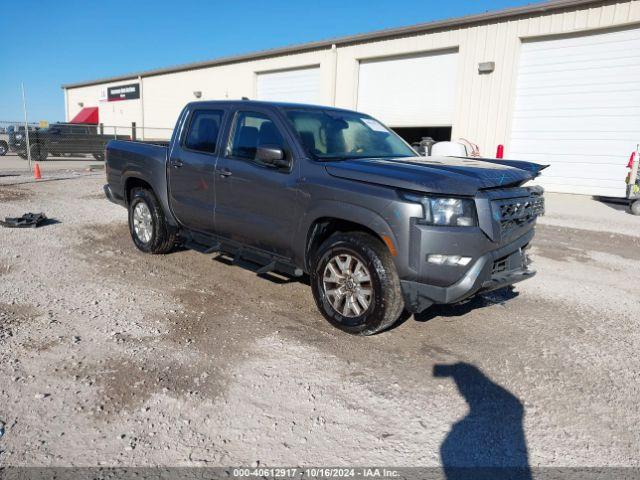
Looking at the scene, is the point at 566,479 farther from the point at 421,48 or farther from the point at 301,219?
the point at 421,48

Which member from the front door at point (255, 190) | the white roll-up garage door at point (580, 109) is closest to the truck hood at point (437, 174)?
the front door at point (255, 190)

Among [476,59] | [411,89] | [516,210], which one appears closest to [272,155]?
[516,210]

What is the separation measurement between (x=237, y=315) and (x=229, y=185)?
1313 mm

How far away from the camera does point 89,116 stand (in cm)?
3794

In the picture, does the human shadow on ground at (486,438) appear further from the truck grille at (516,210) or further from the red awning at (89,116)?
the red awning at (89,116)

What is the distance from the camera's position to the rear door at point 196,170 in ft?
16.9

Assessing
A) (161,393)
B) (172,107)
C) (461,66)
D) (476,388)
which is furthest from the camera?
(172,107)

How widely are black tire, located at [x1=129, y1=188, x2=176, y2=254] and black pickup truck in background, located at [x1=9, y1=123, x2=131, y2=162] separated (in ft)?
56.7

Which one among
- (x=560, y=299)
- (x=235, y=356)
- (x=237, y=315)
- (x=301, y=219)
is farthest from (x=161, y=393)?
(x=560, y=299)

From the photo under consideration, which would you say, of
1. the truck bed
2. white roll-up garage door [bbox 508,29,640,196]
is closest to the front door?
the truck bed

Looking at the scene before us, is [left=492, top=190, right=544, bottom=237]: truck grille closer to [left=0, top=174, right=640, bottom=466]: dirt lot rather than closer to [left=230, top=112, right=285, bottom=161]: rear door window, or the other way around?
[left=0, top=174, right=640, bottom=466]: dirt lot

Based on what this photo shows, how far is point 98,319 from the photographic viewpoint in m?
4.19

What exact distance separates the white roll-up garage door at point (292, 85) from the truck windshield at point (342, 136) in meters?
15.0

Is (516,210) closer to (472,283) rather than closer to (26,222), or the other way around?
(472,283)
